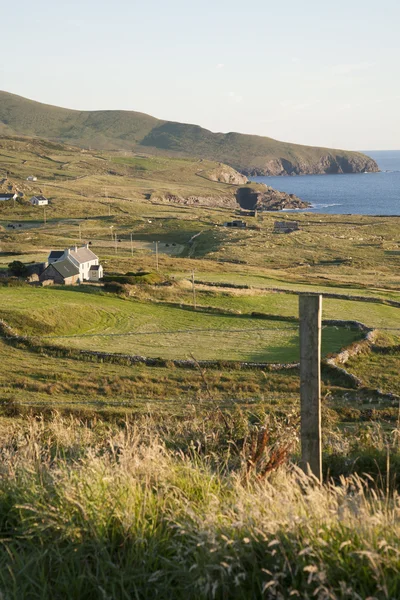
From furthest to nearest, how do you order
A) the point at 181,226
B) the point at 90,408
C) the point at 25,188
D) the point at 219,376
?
the point at 25,188 < the point at 181,226 < the point at 219,376 < the point at 90,408

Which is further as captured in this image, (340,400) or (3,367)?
(3,367)

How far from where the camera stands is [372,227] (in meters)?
150

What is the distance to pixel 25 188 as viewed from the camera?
18988cm

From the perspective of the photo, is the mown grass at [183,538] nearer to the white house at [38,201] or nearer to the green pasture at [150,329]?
the green pasture at [150,329]

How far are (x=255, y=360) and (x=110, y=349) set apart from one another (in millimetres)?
8398

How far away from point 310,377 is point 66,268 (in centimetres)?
5527

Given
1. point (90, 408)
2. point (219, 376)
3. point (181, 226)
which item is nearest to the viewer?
point (90, 408)

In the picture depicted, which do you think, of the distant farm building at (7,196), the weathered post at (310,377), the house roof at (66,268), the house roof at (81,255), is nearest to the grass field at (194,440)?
the weathered post at (310,377)

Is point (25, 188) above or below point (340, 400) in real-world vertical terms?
above

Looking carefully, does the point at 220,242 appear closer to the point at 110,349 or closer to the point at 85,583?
the point at 110,349

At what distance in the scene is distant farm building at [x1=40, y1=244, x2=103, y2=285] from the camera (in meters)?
59.8

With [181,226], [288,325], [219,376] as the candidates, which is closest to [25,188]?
[181,226]

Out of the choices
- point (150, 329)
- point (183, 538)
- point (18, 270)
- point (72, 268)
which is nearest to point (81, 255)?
point (72, 268)

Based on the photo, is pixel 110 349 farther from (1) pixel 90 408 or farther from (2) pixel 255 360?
(1) pixel 90 408
